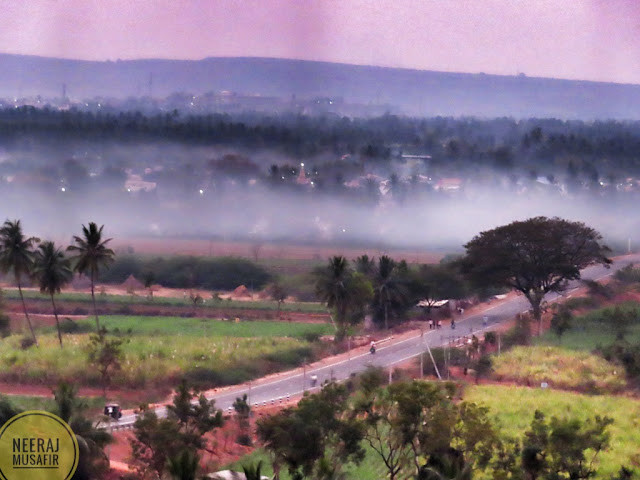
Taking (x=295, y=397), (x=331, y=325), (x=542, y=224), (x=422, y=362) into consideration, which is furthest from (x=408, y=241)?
(x=295, y=397)

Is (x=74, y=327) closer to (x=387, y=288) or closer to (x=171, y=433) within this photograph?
(x=387, y=288)

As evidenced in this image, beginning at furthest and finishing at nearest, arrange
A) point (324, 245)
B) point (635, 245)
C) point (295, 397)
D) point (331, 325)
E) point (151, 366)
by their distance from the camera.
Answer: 1. point (635, 245)
2. point (324, 245)
3. point (331, 325)
4. point (151, 366)
5. point (295, 397)

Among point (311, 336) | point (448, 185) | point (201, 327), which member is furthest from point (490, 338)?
point (448, 185)

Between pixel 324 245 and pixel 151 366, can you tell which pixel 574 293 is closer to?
pixel 324 245

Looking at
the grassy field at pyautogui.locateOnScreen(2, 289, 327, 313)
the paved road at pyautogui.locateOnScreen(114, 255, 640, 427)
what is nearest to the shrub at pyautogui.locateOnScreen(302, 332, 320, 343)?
the paved road at pyautogui.locateOnScreen(114, 255, 640, 427)

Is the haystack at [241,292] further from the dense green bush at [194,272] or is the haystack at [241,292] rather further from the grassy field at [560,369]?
the grassy field at [560,369]
